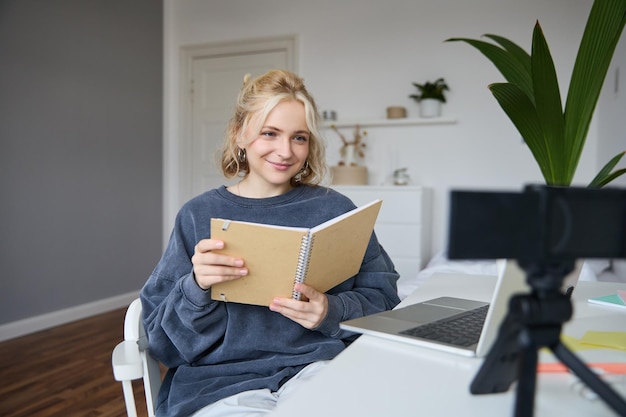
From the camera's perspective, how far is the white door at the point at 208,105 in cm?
439

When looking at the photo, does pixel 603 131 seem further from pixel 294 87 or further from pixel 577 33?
pixel 294 87

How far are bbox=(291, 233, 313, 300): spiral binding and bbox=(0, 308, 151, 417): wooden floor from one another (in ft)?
4.73

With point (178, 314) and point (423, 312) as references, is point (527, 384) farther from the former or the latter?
point (178, 314)

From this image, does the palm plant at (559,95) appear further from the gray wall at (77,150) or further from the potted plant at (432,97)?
Result: the gray wall at (77,150)

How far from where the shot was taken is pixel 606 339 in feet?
2.61

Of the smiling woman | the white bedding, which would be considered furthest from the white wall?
the smiling woman

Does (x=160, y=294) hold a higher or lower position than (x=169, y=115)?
lower

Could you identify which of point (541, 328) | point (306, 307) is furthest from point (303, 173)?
point (541, 328)

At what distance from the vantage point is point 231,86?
4.41m

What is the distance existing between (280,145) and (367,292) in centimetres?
38

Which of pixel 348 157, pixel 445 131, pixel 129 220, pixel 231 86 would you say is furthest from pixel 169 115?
pixel 445 131

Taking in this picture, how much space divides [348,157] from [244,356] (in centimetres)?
293

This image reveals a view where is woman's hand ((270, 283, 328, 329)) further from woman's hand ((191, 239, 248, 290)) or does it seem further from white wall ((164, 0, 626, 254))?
white wall ((164, 0, 626, 254))

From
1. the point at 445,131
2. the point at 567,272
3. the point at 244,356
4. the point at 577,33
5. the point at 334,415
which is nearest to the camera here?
the point at 567,272
